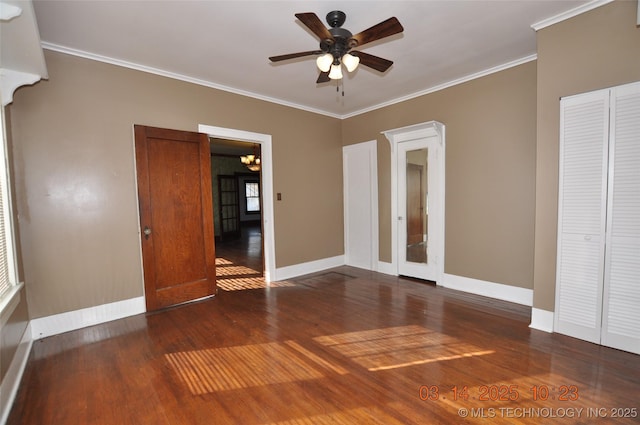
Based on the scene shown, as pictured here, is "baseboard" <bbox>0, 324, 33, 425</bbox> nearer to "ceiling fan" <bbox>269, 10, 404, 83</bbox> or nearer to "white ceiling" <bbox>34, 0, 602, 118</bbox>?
"white ceiling" <bbox>34, 0, 602, 118</bbox>

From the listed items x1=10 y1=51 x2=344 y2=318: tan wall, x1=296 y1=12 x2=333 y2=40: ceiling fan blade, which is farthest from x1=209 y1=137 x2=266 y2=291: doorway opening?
x1=296 y1=12 x2=333 y2=40: ceiling fan blade

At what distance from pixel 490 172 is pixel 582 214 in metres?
1.31

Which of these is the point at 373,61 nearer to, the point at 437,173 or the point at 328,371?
the point at 437,173

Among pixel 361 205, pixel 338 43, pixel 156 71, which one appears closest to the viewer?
pixel 338 43

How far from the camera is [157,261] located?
3531mm

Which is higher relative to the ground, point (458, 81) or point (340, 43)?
point (458, 81)

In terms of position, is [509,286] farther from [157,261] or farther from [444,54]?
[157,261]

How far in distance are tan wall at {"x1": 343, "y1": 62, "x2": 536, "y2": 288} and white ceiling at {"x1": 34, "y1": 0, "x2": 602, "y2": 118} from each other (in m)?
0.31

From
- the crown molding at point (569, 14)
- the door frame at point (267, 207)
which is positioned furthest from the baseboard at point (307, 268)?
the crown molding at point (569, 14)

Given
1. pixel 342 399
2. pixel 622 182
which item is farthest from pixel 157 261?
pixel 622 182

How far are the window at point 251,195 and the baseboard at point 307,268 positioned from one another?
6.62 metres

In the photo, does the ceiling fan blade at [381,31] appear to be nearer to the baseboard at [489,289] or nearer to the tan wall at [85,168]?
the tan wall at [85,168]

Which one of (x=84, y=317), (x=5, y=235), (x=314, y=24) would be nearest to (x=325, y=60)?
(x=314, y=24)

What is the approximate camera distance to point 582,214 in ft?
8.48
